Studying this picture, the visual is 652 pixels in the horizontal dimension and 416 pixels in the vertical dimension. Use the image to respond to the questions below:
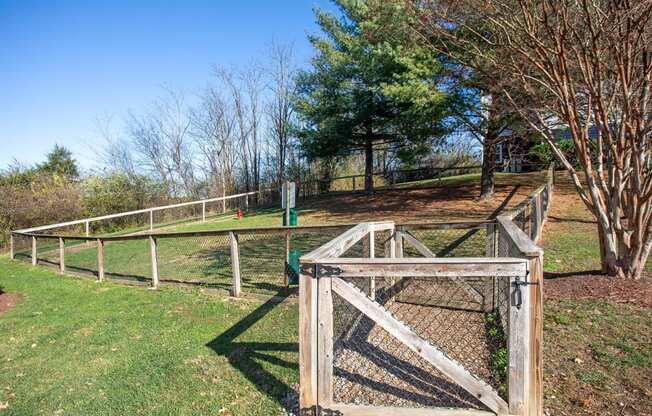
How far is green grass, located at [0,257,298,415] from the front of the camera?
3375 mm

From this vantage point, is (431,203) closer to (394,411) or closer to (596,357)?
(596,357)

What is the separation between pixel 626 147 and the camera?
17.9 ft

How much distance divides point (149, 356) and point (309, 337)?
237 centimetres

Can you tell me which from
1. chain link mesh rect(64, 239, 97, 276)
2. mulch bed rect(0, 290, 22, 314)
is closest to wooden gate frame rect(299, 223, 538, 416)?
mulch bed rect(0, 290, 22, 314)

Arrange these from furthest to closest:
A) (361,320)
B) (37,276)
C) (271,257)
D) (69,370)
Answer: (37,276)
(271,257)
(361,320)
(69,370)

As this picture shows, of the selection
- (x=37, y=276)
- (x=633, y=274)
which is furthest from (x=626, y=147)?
(x=37, y=276)

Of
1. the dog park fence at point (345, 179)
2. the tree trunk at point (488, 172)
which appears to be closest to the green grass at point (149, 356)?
the tree trunk at point (488, 172)

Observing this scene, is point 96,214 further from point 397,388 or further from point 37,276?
point 397,388

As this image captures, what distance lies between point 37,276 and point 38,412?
26.2 feet

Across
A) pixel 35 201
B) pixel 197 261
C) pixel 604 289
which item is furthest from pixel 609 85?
pixel 35 201

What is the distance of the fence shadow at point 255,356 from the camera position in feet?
11.1

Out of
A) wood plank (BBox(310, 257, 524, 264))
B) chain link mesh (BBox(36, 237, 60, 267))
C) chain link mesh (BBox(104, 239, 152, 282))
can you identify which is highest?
wood plank (BBox(310, 257, 524, 264))

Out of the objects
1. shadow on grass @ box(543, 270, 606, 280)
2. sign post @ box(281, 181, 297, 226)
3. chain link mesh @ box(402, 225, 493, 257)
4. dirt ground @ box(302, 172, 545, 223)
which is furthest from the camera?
dirt ground @ box(302, 172, 545, 223)

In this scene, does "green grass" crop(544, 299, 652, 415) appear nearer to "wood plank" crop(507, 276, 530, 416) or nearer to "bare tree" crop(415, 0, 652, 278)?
"wood plank" crop(507, 276, 530, 416)
